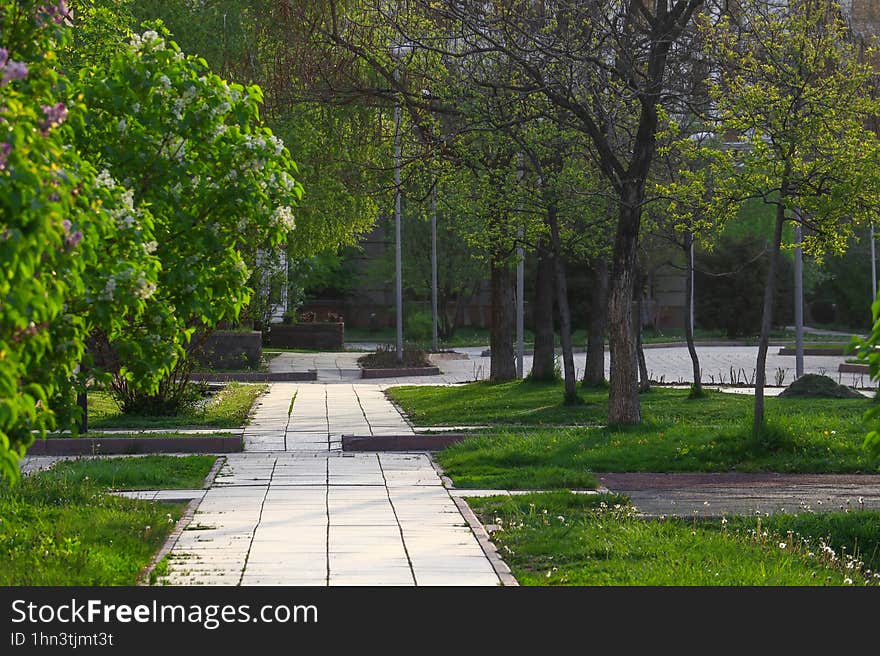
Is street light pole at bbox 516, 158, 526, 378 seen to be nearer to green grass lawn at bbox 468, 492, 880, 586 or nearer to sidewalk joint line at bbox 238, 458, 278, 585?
sidewalk joint line at bbox 238, 458, 278, 585

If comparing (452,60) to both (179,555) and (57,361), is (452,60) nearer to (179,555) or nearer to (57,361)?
(179,555)

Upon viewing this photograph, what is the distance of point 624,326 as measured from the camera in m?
18.7

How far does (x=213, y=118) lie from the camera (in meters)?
9.71

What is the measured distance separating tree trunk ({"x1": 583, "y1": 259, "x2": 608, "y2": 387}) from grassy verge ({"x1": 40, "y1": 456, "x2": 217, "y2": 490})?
43.4 ft

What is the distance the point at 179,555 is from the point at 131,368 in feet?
4.97

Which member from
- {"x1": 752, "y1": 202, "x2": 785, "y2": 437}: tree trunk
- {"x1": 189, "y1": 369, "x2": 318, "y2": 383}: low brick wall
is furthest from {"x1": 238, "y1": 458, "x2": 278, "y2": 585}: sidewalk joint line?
{"x1": 189, "y1": 369, "x2": 318, "y2": 383}: low brick wall

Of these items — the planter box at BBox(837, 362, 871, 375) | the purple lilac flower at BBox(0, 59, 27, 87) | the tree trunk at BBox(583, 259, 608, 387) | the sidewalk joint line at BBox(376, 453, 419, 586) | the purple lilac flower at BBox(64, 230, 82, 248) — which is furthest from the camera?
the planter box at BBox(837, 362, 871, 375)

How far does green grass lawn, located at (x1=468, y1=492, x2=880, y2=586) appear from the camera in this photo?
881 cm

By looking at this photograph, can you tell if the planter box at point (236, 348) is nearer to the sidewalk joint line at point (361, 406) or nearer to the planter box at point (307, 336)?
the sidewalk joint line at point (361, 406)

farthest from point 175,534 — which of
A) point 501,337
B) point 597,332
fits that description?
point 501,337

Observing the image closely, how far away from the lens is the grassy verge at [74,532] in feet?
28.8

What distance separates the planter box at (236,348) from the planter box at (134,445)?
19.5 meters

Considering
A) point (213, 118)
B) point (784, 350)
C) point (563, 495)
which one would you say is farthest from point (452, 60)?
point (784, 350)

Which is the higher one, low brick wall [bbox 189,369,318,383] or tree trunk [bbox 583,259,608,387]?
tree trunk [bbox 583,259,608,387]
